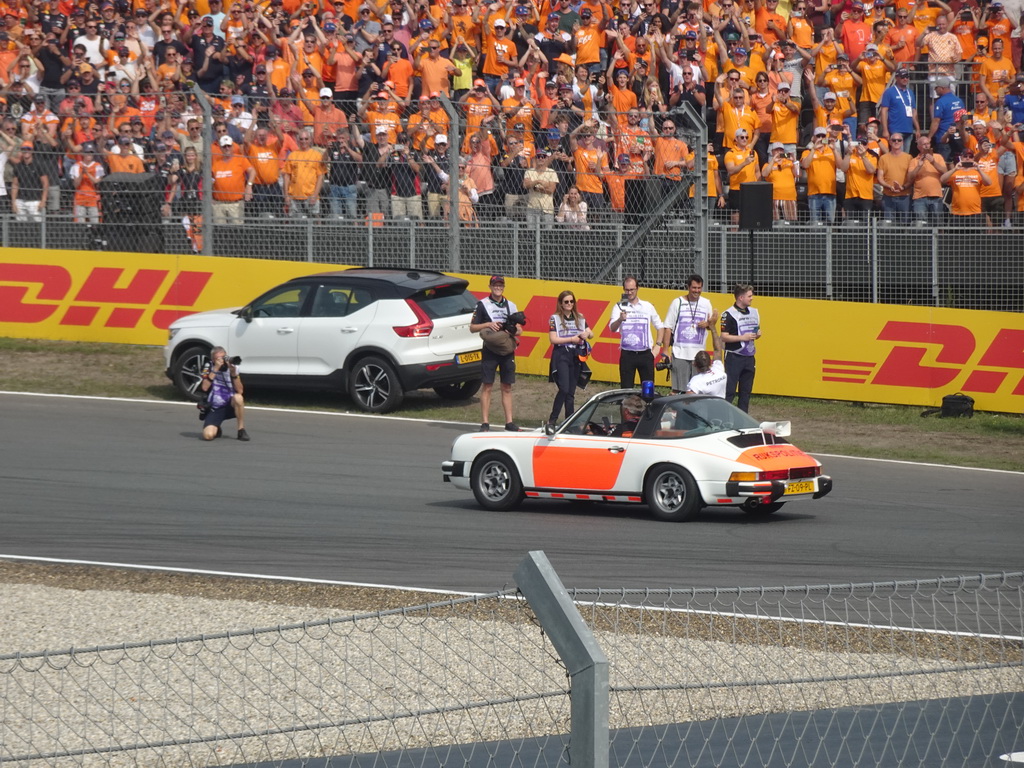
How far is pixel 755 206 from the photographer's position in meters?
19.2

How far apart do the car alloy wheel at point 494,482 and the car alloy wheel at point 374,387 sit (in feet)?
17.6

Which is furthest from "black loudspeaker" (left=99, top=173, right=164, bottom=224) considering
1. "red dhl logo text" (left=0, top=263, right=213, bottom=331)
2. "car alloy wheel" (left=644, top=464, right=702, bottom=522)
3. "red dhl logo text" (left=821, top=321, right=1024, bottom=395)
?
"car alloy wheel" (left=644, top=464, right=702, bottom=522)

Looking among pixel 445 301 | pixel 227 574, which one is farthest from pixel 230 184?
pixel 227 574

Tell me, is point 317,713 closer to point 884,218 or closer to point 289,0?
point 884,218

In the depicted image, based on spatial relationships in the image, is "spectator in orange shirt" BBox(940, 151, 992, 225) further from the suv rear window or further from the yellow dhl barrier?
the suv rear window

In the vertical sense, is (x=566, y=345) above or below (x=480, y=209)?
below

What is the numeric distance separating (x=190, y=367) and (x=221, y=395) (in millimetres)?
2584

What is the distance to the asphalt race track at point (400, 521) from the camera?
11273mm

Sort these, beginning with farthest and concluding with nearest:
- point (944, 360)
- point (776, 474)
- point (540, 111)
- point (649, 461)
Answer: point (540, 111) → point (944, 360) → point (649, 461) → point (776, 474)

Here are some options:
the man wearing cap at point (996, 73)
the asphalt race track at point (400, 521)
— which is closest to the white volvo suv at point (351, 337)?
the asphalt race track at point (400, 521)

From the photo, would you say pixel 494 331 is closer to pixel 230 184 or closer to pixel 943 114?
pixel 230 184

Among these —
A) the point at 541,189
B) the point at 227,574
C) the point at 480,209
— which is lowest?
the point at 227,574

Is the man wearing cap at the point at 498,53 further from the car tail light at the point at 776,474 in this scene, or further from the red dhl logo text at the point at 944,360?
the car tail light at the point at 776,474

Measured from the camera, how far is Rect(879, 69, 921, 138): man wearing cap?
22.0 meters
